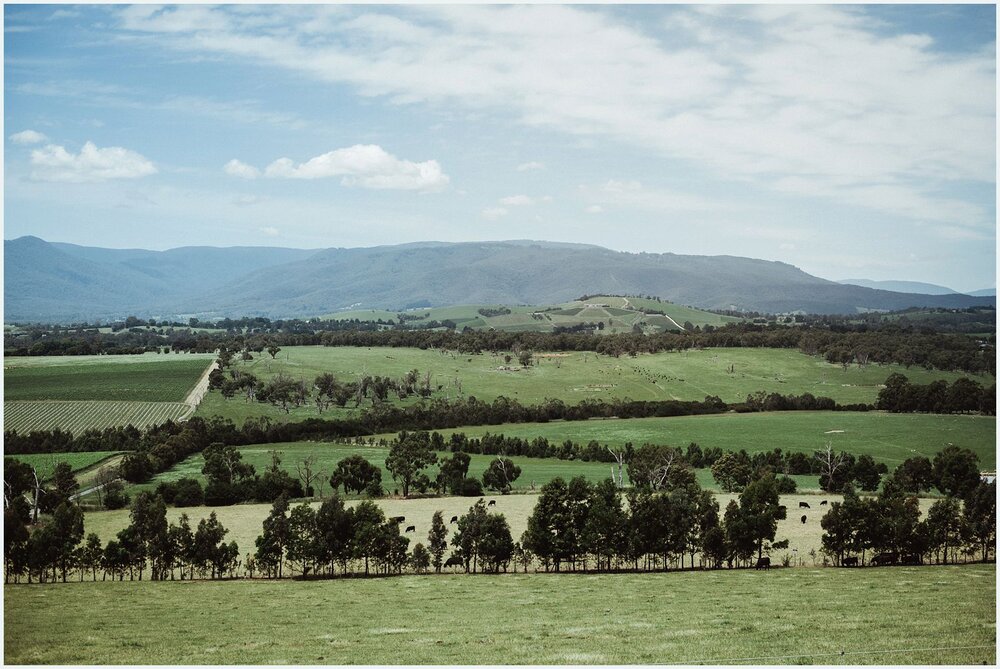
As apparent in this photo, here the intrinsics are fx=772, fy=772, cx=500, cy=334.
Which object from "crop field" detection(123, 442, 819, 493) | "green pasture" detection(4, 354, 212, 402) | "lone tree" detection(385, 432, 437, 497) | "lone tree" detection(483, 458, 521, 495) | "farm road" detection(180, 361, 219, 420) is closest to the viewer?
"lone tree" detection(385, 432, 437, 497)

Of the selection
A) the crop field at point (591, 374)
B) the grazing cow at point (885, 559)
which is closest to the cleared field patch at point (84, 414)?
the crop field at point (591, 374)

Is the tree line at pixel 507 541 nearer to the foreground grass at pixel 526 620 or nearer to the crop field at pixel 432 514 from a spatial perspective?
the foreground grass at pixel 526 620

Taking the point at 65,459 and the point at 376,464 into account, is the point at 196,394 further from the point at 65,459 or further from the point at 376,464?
the point at 376,464

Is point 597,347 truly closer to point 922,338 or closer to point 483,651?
point 922,338

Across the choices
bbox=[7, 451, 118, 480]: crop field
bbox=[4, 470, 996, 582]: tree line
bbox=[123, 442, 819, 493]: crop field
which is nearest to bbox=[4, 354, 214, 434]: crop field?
bbox=[7, 451, 118, 480]: crop field

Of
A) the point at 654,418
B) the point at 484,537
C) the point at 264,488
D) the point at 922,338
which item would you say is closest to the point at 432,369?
the point at 654,418

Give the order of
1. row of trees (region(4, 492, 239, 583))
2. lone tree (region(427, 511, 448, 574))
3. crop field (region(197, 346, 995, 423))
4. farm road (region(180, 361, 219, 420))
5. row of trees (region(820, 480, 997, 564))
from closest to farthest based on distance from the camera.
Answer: row of trees (region(4, 492, 239, 583))
row of trees (region(820, 480, 997, 564))
lone tree (region(427, 511, 448, 574))
farm road (region(180, 361, 219, 420))
crop field (region(197, 346, 995, 423))

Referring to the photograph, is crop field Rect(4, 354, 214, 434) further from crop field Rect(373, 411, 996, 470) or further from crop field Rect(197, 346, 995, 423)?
crop field Rect(373, 411, 996, 470)
